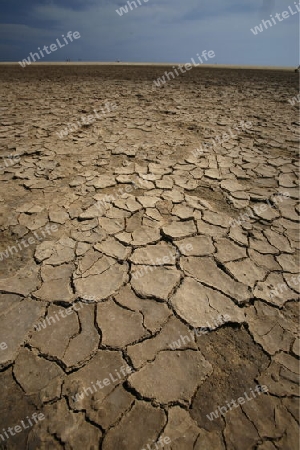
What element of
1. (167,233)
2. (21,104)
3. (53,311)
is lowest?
(167,233)

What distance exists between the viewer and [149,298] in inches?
61.2

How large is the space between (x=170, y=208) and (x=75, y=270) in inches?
40.3

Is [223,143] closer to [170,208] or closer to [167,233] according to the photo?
[170,208]

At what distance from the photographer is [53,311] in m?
1.47

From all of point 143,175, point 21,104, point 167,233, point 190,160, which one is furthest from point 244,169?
point 21,104

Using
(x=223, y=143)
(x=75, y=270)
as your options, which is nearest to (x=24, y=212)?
(x=75, y=270)

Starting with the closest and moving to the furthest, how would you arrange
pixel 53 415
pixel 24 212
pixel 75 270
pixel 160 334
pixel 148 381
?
1. pixel 53 415
2. pixel 148 381
3. pixel 160 334
4. pixel 75 270
5. pixel 24 212

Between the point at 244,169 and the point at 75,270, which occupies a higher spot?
the point at 75,270

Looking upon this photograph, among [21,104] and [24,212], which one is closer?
[24,212]

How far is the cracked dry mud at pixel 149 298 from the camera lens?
1.09 metres

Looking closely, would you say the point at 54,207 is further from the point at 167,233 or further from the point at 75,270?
the point at 167,233

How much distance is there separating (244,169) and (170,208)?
1.26 meters

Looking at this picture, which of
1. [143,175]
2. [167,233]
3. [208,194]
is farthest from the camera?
[143,175]

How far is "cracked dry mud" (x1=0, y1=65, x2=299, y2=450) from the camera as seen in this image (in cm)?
109
